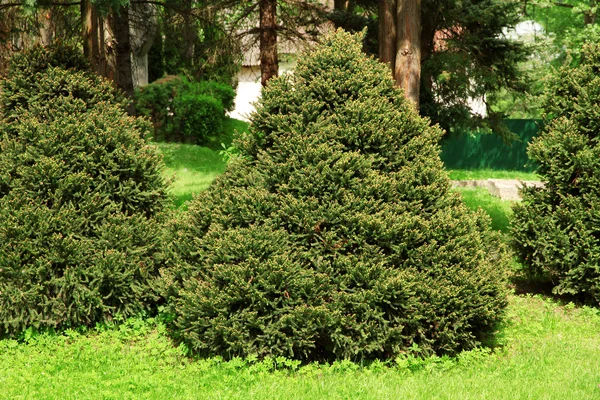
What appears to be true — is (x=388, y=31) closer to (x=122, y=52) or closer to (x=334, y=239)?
(x=334, y=239)

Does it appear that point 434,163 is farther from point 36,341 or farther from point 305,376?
point 36,341

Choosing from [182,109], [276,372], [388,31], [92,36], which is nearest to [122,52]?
[92,36]

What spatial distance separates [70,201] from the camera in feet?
20.5

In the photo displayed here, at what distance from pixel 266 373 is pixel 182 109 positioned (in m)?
16.2

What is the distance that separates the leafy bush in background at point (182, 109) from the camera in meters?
20.7

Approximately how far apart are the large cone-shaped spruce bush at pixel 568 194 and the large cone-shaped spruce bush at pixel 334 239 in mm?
1613

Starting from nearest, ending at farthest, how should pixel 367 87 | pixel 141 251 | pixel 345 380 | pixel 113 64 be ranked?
pixel 345 380
pixel 367 87
pixel 141 251
pixel 113 64

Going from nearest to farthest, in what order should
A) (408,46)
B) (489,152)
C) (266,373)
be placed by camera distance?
(266,373) → (408,46) → (489,152)

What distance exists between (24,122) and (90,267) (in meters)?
1.54

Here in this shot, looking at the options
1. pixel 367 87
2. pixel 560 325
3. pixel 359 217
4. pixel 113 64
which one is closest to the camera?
pixel 359 217

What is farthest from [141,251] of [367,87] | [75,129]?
[367,87]

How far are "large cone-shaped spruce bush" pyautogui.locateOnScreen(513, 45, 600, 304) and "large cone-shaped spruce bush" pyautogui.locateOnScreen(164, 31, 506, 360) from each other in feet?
5.29

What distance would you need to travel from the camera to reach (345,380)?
16.8 feet

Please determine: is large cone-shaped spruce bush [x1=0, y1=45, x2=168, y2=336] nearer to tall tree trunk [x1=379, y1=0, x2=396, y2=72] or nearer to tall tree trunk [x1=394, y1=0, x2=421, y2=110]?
tall tree trunk [x1=394, y1=0, x2=421, y2=110]
